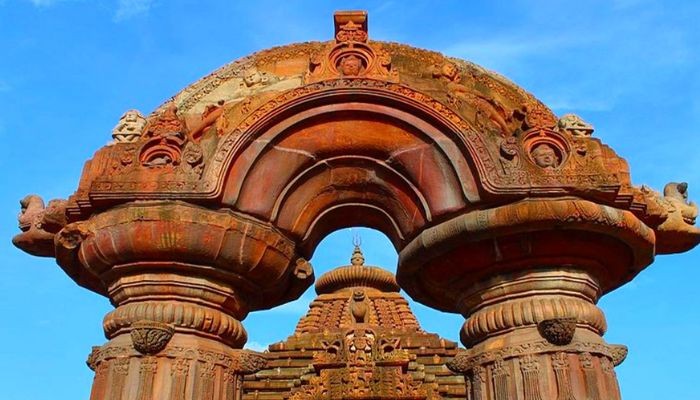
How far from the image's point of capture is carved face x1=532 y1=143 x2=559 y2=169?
7004 mm

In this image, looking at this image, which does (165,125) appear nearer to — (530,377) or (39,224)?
(39,224)

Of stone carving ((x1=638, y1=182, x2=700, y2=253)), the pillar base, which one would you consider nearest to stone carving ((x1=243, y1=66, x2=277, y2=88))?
the pillar base

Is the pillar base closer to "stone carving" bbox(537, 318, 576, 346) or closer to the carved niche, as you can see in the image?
"stone carving" bbox(537, 318, 576, 346)

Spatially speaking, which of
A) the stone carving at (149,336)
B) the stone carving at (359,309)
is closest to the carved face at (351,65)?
the stone carving at (149,336)

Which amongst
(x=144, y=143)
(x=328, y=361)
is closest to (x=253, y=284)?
(x=144, y=143)

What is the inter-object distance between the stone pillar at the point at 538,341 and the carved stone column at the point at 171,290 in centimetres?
206

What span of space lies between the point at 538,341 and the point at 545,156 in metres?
1.71

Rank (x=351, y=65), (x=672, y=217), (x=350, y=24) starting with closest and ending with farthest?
(x=672, y=217)
(x=351, y=65)
(x=350, y=24)

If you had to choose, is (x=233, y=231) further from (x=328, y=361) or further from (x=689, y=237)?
(x=328, y=361)

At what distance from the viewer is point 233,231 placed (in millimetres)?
6949

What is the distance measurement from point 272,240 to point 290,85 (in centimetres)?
169

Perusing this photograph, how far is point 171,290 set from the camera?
6.89 m

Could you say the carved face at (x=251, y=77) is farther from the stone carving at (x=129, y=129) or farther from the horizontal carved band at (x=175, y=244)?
the horizontal carved band at (x=175, y=244)

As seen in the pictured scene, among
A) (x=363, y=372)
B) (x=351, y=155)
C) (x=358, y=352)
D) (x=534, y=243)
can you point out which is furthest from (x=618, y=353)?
(x=363, y=372)
